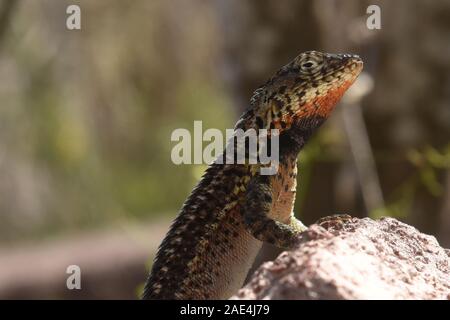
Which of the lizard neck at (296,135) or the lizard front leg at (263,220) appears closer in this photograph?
the lizard front leg at (263,220)

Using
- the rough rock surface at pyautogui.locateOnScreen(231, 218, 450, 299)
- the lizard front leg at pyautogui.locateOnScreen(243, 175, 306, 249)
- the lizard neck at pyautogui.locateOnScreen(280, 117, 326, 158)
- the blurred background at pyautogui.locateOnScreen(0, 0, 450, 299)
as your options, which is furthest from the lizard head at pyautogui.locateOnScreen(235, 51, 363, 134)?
the blurred background at pyautogui.locateOnScreen(0, 0, 450, 299)

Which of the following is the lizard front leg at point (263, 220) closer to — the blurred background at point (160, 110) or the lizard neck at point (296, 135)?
the lizard neck at point (296, 135)

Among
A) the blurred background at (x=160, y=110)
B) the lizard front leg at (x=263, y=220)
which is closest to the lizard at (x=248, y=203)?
the lizard front leg at (x=263, y=220)

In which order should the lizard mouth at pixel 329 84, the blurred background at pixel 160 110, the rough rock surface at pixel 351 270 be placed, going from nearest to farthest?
the rough rock surface at pixel 351 270, the lizard mouth at pixel 329 84, the blurred background at pixel 160 110

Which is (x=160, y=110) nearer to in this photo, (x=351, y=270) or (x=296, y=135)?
(x=296, y=135)

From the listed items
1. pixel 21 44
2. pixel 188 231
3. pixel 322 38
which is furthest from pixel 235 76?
pixel 188 231

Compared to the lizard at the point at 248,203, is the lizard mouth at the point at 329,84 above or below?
above

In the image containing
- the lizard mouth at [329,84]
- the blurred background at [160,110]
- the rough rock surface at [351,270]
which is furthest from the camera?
the blurred background at [160,110]
